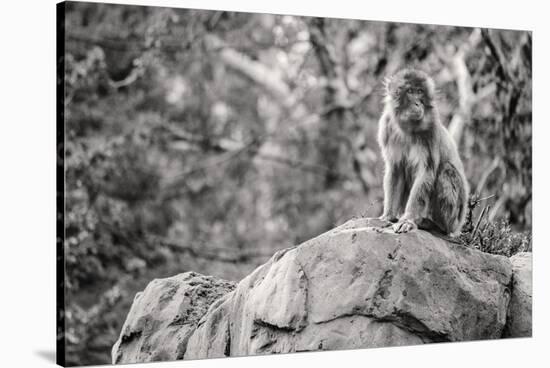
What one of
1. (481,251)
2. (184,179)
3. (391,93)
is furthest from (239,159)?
(481,251)

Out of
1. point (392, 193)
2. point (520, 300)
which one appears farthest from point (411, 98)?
point (520, 300)

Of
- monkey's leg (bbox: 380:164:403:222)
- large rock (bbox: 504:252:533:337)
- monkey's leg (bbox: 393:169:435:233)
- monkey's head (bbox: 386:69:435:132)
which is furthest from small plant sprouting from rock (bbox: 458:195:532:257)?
monkey's head (bbox: 386:69:435:132)

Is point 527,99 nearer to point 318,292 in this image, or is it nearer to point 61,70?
point 318,292

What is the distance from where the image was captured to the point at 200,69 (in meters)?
8.45

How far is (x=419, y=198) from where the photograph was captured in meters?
7.46

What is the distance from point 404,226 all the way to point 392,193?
407 mm

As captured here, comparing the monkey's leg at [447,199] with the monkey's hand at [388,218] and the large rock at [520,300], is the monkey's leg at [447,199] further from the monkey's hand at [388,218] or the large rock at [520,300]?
the large rock at [520,300]

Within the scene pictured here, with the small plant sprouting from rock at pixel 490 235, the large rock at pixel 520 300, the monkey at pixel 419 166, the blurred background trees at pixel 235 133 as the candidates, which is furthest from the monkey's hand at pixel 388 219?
the large rock at pixel 520 300

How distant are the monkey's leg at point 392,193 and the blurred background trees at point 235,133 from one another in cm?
40

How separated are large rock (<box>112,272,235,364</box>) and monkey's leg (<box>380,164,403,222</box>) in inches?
62.7

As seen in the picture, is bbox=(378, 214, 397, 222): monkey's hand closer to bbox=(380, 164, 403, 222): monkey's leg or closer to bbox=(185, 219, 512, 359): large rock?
bbox=(380, 164, 403, 222): monkey's leg

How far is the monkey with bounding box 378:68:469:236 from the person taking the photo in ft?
24.6

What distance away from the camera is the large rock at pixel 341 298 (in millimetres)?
7156

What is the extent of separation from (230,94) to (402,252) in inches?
106
